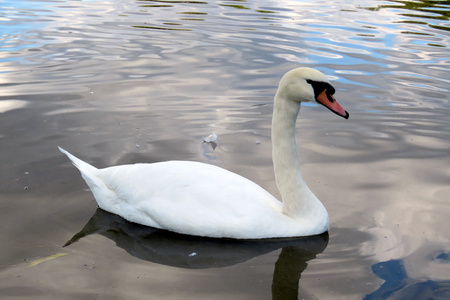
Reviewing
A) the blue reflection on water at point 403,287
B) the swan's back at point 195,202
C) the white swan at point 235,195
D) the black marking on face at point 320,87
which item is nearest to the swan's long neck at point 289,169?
the white swan at point 235,195

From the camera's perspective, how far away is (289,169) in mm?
5480

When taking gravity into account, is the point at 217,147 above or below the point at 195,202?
below

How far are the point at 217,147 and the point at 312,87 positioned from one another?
8.31ft

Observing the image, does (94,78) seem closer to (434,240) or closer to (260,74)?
(260,74)

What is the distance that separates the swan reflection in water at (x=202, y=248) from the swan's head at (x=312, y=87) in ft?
3.78

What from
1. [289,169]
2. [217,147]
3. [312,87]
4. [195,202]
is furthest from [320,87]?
[217,147]

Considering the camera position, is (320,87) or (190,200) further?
(190,200)

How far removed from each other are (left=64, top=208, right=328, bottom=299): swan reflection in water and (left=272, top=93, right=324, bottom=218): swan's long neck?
26 centimetres

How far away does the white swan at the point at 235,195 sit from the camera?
521 centimetres

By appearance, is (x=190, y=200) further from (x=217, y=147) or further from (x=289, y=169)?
(x=217, y=147)

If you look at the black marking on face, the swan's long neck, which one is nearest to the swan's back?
the swan's long neck

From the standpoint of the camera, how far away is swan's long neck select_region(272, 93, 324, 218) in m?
5.38

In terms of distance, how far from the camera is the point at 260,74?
1119 cm

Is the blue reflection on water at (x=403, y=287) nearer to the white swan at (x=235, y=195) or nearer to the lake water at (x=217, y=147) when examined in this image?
the lake water at (x=217, y=147)
